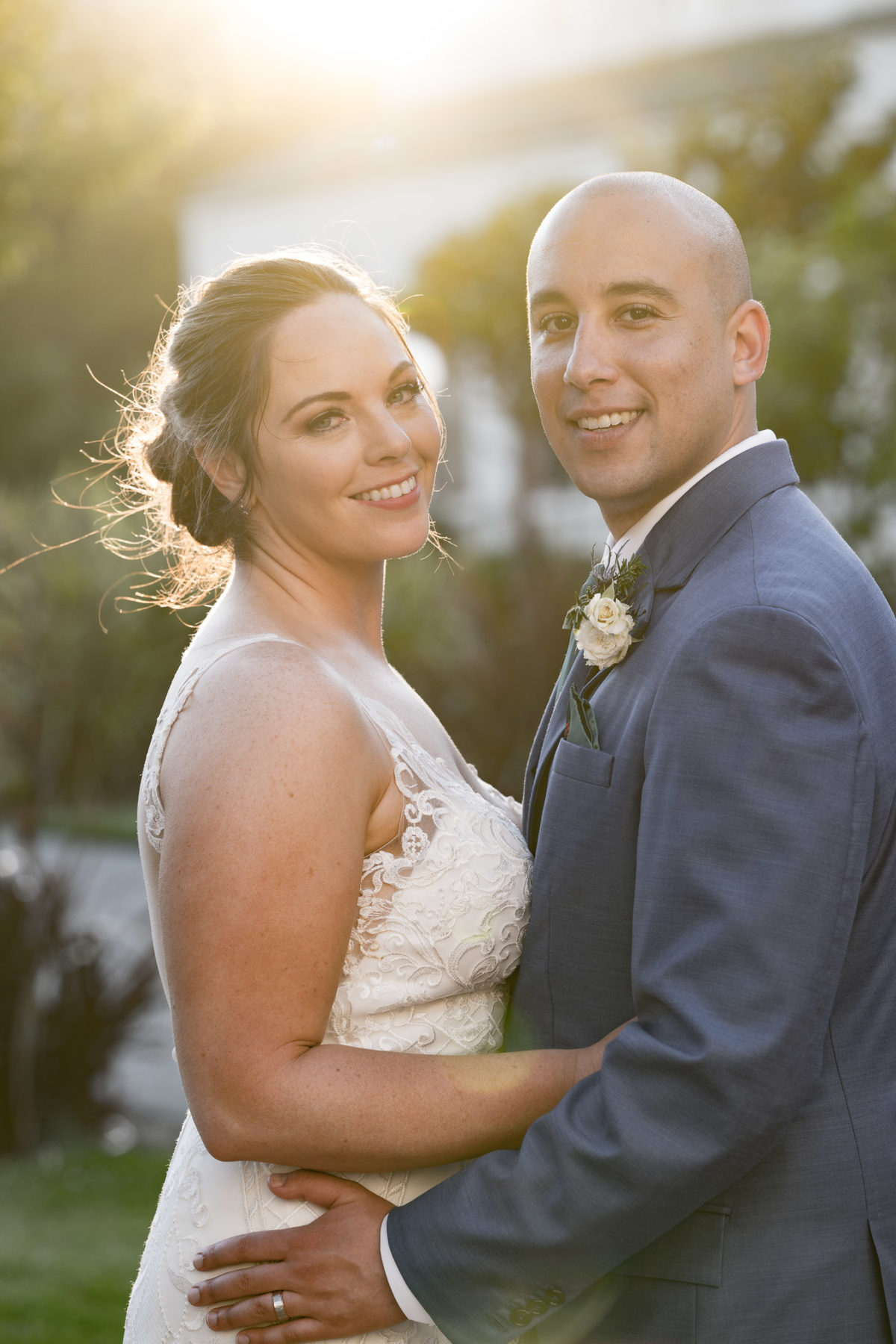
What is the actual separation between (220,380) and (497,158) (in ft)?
52.1

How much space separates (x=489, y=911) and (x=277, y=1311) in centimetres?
80

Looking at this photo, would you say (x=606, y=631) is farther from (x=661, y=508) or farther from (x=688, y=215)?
(x=688, y=215)

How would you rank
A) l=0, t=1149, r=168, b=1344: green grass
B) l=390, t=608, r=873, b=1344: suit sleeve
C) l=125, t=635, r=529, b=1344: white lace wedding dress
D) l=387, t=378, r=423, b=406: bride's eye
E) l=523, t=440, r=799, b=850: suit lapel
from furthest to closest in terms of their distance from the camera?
l=0, t=1149, r=168, b=1344: green grass → l=387, t=378, r=423, b=406: bride's eye → l=125, t=635, r=529, b=1344: white lace wedding dress → l=523, t=440, r=799, b=850: suit lapel → l=390, t=608, r=873, b=1344: suit sleeve

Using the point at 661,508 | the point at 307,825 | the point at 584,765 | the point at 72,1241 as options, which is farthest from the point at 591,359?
the point at 72,1241

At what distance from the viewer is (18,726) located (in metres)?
7.54

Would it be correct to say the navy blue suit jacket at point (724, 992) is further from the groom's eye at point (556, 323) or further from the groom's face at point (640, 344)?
the groom's eye at point (556, 323)

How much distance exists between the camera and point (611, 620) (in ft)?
7.77

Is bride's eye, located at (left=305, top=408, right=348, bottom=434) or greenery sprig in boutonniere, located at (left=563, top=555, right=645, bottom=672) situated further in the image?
bride's eye, located at (left=305, top=408, right=348, bottom=434)

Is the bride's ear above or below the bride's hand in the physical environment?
above

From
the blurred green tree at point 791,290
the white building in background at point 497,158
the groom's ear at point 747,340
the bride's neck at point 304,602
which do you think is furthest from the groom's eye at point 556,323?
the white building in background at point 497,158

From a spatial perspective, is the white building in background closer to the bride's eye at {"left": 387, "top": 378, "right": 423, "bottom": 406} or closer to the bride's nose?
the bride's eye at {"left": 387, "top": 378, "right": 423, "bottom": 406}

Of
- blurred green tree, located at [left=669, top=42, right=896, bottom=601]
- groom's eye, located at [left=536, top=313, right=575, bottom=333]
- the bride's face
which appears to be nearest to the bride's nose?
the bride's face

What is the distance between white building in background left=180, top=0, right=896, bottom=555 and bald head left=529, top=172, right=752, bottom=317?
11.2 m

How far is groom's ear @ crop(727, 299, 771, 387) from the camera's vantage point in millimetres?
2570
